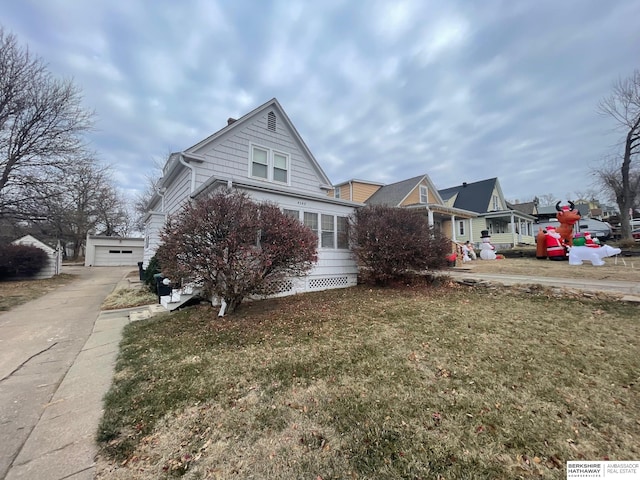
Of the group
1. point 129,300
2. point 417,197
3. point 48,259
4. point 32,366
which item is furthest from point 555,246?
point 48,259

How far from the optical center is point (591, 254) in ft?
33.0

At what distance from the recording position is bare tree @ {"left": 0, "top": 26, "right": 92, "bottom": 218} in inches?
471

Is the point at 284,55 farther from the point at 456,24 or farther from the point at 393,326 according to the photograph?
the point at 393,326

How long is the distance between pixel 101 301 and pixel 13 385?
21.8 feet

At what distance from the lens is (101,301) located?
8.92 metres

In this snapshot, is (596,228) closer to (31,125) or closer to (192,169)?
(192,169)

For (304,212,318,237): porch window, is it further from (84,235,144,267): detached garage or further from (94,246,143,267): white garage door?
(94,246,143,267): white garage door

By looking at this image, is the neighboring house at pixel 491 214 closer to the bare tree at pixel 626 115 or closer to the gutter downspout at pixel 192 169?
the bare tree at pixel 626 115

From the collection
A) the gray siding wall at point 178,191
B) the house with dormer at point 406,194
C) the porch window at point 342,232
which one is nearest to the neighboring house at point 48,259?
the gray siding wall at point 178,191

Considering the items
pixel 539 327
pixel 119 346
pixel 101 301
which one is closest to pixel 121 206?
pixel 101 301

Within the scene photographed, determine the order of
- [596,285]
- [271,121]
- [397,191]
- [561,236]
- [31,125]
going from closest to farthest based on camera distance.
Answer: [596,285] → [271,121] → [31,125] → [561,236] → [397,191]

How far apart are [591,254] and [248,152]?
14.0 metres

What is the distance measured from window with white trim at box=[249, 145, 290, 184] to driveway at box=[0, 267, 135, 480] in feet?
22.6

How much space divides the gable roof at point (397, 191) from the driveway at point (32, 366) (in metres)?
16.0
